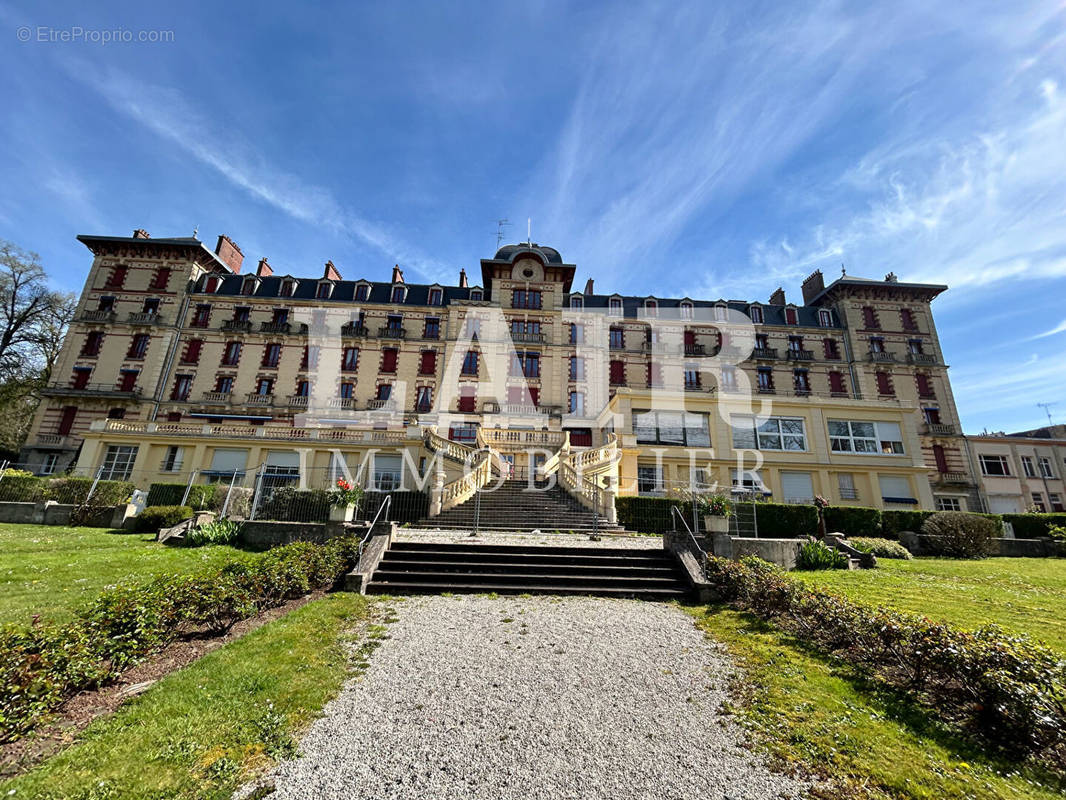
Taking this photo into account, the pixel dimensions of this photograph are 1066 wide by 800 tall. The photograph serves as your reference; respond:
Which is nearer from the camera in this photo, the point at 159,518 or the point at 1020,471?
the point at 159,518

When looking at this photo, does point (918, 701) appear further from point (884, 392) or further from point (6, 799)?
point (884, 392)

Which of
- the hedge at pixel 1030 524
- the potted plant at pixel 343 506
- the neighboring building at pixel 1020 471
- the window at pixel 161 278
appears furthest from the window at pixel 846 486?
the window at pixel 161 278

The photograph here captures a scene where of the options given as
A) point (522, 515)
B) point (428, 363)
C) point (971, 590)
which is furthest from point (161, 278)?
point (971, 590)

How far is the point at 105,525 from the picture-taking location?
1514 cm

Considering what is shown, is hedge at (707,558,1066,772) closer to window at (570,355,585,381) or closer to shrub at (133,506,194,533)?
shrub at (133,506,194,533)

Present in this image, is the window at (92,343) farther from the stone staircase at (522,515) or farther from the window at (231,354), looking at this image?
the stone staircase at (522,515)

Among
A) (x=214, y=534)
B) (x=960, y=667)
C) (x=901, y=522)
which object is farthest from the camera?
(x=901, y=522)

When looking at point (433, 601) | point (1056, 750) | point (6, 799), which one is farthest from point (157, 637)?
point (1056, 750)

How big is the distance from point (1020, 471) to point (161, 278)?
68.3m

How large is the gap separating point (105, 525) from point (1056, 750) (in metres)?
21.8

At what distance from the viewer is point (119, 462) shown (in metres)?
27.0

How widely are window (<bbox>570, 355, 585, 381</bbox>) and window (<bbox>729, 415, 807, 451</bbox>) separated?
13472 millimetres

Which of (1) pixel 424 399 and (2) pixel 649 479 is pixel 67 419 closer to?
(1) pixel 424 399

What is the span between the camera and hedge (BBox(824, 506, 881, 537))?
57.1ft
